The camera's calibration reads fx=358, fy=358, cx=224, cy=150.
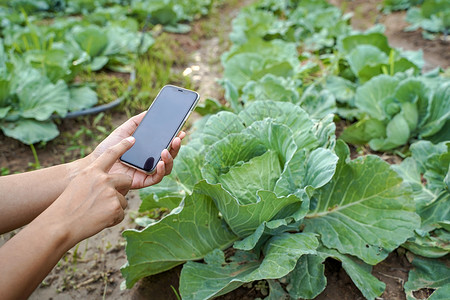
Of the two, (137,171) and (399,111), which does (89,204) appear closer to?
(137,171)

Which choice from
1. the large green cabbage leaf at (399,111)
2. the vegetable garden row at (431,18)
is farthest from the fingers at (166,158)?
the vegetable garden row at (431,18)

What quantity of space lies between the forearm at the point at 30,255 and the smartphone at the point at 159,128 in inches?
19.9

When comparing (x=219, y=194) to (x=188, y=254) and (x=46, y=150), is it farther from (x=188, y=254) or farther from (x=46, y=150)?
(x=46, y=150)

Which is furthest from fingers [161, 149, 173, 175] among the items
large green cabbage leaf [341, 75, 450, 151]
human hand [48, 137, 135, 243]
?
large green cabbage leaf [341, 75, 450, 151]

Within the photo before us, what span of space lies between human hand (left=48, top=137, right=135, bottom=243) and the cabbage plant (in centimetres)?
40

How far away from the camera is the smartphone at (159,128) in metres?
1.58

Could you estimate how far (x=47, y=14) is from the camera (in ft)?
22.6

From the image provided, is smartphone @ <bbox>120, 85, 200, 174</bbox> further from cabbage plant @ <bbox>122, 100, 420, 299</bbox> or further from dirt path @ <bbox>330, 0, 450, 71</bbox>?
dirt path @ <bbox>330, 0, 450, 71</bbox>

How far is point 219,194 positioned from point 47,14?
6953 mm

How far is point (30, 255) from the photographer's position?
1058 mm

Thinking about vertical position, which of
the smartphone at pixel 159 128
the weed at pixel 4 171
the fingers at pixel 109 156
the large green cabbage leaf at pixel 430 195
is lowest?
the weed at pixel 4 171

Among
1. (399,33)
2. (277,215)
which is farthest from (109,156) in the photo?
(399,33)

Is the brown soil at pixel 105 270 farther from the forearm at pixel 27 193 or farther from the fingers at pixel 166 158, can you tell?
the forearm at pixel 27 193

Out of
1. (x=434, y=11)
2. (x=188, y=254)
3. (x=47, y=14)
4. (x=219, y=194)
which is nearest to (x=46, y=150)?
(x=188, y=254)
